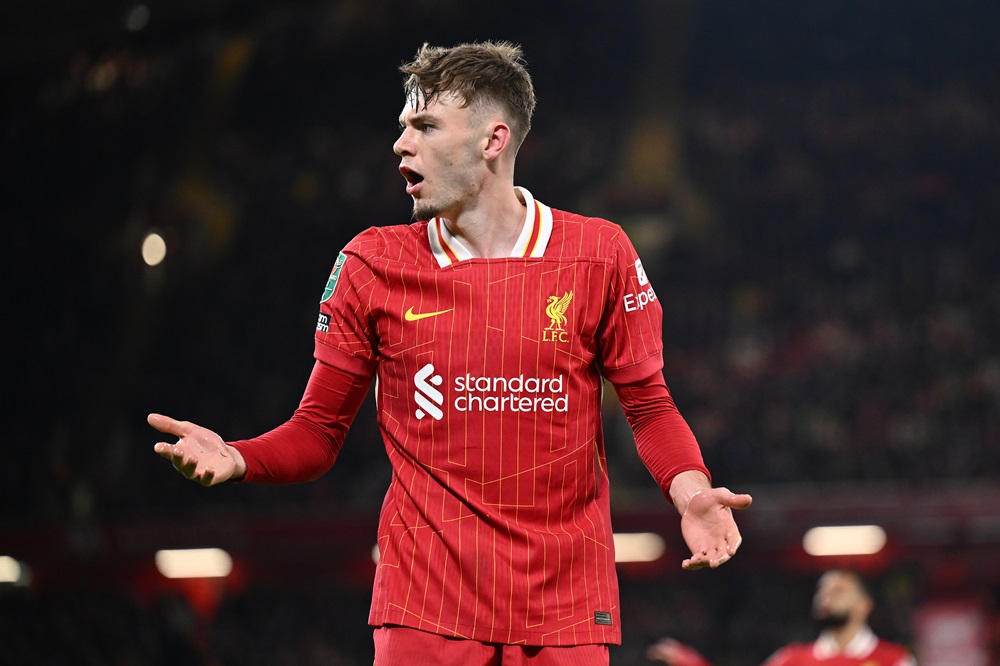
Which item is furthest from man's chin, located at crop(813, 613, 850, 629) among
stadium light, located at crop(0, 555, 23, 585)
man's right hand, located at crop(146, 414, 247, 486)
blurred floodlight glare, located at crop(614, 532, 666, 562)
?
stadium light, located at crop(0, 555, 23, 585)

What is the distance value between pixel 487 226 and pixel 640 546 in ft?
39.3

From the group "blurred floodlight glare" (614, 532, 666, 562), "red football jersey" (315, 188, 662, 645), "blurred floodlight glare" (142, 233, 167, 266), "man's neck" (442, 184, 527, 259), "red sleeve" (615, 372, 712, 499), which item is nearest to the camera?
"red football jersey" (315, 188, 662, 645)

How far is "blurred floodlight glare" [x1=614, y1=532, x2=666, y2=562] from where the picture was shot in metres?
14.0

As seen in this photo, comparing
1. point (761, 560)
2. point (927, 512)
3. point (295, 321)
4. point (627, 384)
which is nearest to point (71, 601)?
point (295, 321)

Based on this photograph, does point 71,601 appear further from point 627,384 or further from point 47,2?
point 627,384

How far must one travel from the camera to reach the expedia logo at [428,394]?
2.38 m

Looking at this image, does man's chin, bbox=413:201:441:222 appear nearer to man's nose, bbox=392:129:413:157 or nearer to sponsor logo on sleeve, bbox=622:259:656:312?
man's nose, bbox=392:129:413:157

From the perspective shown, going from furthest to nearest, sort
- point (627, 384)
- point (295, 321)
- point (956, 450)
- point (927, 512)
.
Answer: point (295, 321) → point (956, 450) → point (927, 512) → point (627, 384)

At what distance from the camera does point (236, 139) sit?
64.5ft

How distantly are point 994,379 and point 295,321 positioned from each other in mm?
9592

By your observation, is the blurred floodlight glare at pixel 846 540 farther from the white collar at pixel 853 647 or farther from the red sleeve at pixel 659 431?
the red sleeve at pixel 659 431

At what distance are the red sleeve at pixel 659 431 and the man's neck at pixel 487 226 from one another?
377 millimetres

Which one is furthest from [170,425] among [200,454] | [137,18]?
[137,18]

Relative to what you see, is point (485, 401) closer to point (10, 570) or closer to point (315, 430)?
point (315, 430)
